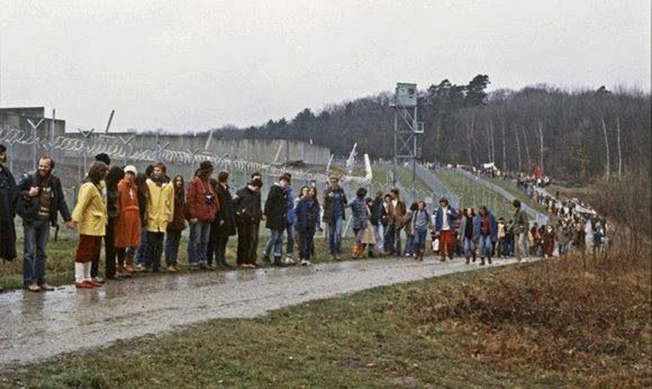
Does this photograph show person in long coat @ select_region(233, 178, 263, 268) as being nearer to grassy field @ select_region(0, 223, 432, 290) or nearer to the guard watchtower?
grassy field @ select_region(0, 223, 432, 290)

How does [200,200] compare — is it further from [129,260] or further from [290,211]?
[290,211]

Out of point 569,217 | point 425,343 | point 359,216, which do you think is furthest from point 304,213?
point 569,217

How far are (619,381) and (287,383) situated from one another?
5.60 meters

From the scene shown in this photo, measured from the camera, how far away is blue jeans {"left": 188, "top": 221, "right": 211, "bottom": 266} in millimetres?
17609

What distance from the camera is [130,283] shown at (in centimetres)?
1439

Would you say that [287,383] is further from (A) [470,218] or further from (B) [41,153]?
(A) [470,218]

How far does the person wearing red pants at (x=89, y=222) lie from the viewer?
13.6 metres

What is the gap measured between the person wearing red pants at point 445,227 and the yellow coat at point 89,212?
14.1 meters

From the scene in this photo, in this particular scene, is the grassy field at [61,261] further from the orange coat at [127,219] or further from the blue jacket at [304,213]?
the blue jacket at [304,213]

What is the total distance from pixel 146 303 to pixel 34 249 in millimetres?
1888

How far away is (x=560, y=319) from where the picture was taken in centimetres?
1641

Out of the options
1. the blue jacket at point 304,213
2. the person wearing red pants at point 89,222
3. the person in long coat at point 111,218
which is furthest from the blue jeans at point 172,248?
the blue jacket at point 304,213

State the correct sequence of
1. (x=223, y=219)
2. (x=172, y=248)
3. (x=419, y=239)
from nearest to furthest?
(x=172, y=248), (x=223, y=219), (x=419, y=239)

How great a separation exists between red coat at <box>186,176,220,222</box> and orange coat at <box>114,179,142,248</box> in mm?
2076
